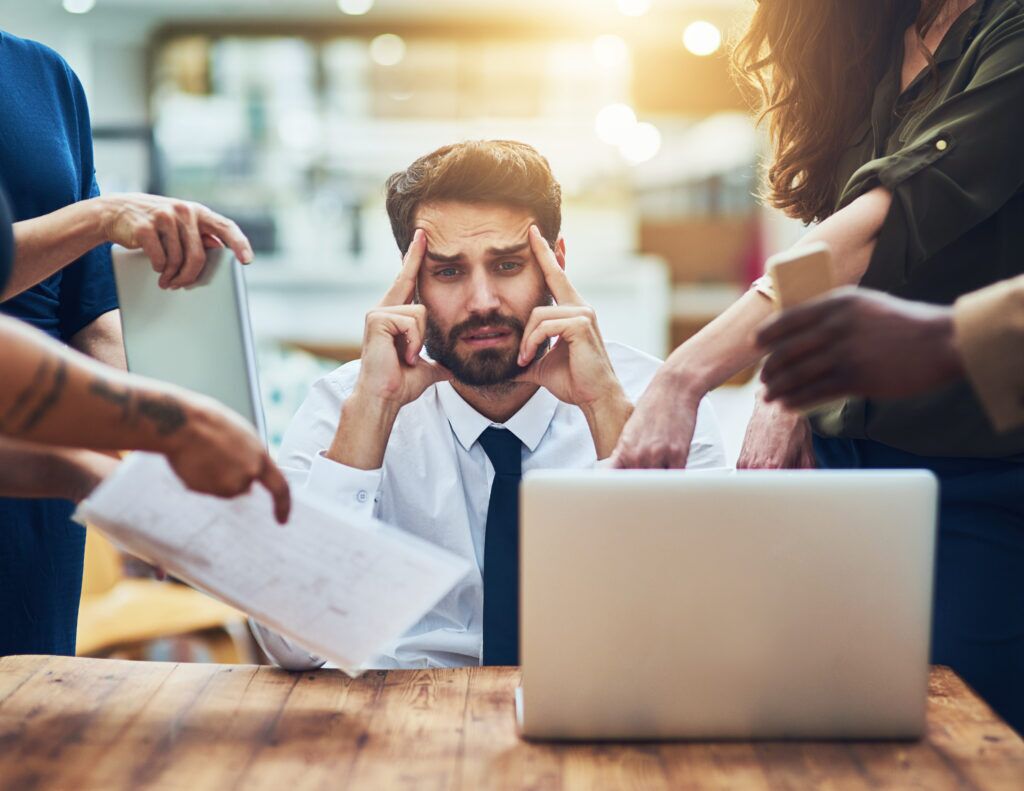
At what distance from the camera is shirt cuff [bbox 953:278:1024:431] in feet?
2.94

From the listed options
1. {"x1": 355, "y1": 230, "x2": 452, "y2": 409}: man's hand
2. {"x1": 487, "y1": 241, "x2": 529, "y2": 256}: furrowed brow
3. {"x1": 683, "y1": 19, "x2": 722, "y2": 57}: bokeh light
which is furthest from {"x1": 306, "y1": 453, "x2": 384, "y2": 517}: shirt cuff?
{"x1": 683, "y1": 19, "x2": 722, "y2": 57}: bokeh light

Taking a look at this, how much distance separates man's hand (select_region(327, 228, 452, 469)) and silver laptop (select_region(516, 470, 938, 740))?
61 cm

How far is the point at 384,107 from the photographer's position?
→ 23.2 ft

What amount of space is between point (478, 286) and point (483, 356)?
0.12m

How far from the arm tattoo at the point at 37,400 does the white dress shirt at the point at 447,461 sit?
2.23ft

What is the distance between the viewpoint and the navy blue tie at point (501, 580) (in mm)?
1532

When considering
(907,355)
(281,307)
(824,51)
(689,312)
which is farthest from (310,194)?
(907,355)

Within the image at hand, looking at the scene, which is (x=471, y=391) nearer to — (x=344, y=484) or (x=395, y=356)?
(x=395, y=356)

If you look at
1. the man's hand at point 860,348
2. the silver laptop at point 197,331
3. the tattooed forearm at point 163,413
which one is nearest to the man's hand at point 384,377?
the silver laptop at point 197,331

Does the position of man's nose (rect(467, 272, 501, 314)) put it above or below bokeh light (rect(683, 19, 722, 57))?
below

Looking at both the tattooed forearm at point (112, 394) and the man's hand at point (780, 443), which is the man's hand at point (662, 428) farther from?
the tattooed forearm at point (112, 394)

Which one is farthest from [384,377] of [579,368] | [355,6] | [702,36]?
[355,6]

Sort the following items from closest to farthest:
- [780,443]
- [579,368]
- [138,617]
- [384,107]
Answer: [780,443] → [579,368] → [138,617] → [384,107]

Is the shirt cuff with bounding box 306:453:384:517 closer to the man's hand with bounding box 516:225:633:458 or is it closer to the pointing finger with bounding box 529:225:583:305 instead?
the man's hand with bounding box 516:225:633:458
